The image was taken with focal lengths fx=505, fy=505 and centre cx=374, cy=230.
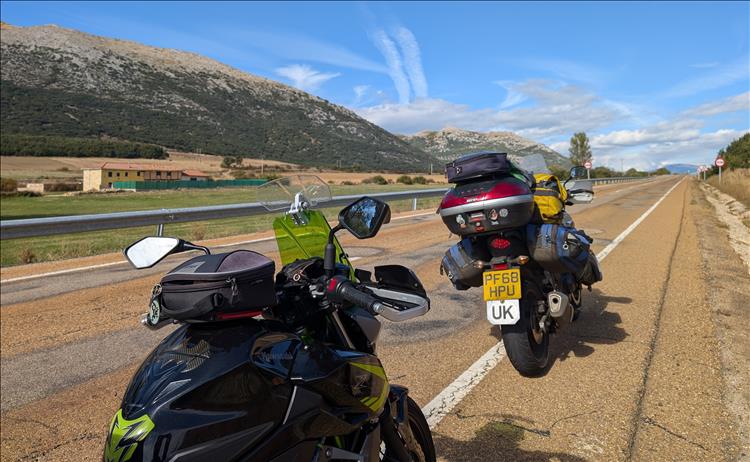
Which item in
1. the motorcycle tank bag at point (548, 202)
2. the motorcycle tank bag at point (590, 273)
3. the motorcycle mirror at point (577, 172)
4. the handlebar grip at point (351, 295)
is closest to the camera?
the handlebar grip at point (351, 295)

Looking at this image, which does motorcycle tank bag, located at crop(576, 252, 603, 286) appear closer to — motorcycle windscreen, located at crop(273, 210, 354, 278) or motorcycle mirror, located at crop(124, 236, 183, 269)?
motorcycle windscreen, located at crop(273, 210, 354, 278)

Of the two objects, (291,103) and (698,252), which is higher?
(291,103)

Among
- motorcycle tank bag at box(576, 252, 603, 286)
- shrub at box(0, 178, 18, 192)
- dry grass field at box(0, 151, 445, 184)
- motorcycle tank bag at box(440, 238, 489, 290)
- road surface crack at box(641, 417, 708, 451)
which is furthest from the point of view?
dry grass field at box(0, 151, 445, 184)

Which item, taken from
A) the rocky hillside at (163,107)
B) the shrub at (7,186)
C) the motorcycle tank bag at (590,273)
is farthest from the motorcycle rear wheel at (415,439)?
the rocky hillside at (163,107)

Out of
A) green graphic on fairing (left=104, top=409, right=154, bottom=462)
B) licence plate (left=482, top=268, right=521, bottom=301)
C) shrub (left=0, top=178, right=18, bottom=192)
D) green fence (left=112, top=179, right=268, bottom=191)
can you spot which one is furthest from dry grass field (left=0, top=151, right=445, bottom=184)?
green graphic on fairing (left=104, top=409, right=154, bottom=462)

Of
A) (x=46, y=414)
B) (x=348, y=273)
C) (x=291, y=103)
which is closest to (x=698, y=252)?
(x=348, y=273)

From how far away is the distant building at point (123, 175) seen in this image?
57281 millimetres

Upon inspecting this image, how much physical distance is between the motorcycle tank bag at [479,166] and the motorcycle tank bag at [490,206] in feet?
0.23

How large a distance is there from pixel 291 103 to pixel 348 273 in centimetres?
16461

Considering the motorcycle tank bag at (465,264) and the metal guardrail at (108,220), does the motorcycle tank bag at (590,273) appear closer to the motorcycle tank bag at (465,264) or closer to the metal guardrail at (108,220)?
the motorcycle tank bag at (465,264)

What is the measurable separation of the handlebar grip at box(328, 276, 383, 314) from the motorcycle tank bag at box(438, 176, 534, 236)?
2.38m

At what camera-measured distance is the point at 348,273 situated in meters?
2.12

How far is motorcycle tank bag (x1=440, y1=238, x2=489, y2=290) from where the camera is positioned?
429cm

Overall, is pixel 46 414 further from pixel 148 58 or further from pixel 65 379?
pixel 148 58
